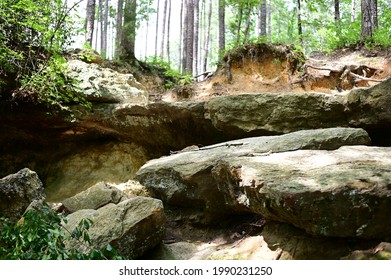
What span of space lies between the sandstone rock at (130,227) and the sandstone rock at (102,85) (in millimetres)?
4423

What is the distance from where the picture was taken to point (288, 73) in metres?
9.37

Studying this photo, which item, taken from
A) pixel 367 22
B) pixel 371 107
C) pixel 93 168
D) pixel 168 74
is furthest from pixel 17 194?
pixel 367 22

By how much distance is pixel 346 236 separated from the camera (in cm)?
323

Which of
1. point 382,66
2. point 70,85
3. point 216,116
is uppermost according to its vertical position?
point 382,66

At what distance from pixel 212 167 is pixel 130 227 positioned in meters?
1.64

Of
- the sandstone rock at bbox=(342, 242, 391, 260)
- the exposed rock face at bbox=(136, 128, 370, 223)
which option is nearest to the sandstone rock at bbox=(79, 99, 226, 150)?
the exposed rock face at bbox=(136, 128, 370, 223)

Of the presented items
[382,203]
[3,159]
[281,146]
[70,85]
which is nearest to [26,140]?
[3,159]

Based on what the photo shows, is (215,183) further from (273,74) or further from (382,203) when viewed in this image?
(273,74)

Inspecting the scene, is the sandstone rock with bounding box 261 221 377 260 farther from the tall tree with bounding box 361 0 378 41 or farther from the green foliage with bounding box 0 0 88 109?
the tall tree with bounding box 361 0 378 41

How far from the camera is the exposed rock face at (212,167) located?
501 cm

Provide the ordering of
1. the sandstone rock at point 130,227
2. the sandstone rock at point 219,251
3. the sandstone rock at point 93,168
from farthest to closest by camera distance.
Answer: the sandstone rock at point 93,168
the sandstone rock at point 130,227
the sandstone rock at point 219,251

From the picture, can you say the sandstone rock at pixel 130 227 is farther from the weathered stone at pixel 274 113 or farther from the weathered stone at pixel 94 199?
the weathered stone at pixel 274 113

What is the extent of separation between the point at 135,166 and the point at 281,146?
5272mm

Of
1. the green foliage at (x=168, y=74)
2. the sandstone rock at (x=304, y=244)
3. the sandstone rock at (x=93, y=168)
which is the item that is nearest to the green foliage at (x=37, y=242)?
the sandstone rock at (x=304, y=244)
